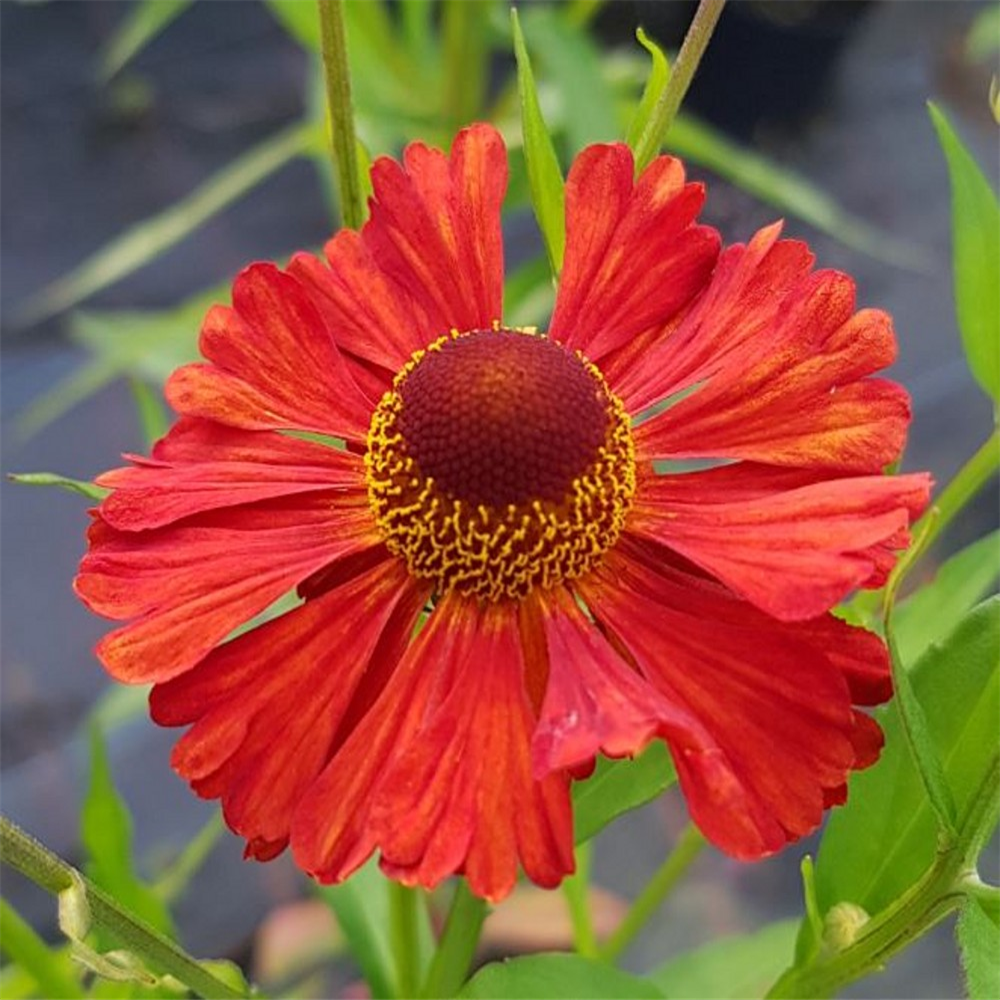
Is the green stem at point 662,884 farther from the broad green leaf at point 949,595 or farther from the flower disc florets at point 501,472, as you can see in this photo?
the flower disc florets at point 501,472

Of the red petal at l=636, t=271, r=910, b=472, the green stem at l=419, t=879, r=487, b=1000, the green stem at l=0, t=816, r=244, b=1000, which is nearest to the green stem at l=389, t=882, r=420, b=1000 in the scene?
the green stem at l=419, t=879, r=487, b=1000

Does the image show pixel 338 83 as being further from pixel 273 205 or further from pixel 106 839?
pixel 273 205

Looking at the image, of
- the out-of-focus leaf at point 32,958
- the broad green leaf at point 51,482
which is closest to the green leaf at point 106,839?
the out-of-focus leaf at point 32,958

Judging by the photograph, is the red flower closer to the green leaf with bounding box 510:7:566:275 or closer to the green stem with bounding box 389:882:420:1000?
the green leaf with bounding box 510:7:566:275

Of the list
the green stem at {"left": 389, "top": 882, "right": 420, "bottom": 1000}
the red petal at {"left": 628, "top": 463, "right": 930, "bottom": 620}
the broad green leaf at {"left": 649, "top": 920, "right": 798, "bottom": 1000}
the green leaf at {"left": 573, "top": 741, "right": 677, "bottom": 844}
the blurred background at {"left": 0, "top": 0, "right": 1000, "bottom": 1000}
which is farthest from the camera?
the blurred background at {"left": 0, "top": 0, "right": 1000, "bottom": 1000}

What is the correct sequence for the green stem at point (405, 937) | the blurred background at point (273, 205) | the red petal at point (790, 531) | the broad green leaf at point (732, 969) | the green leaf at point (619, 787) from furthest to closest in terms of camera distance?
the blurred background at point (273, 205) < the broad green leaf at point (732, 969) < the green stem at point (405, 937) < the green leaf at point (619, 787) < the red petal at point (790, 531)

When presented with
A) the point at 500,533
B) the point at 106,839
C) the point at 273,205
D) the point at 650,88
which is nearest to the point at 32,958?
the point at 106,839
